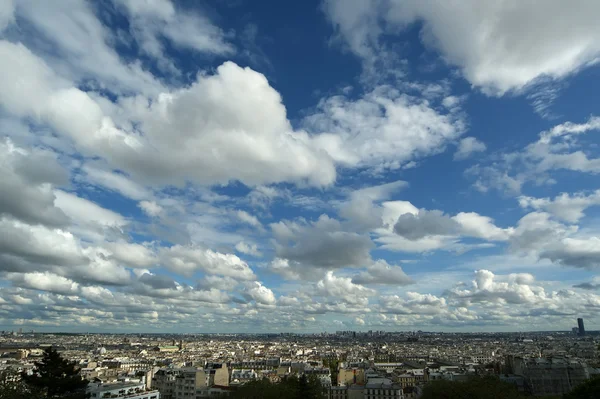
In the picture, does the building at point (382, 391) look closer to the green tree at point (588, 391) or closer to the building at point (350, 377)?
the building at point (350, 377)

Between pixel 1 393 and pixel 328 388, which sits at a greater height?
pixel 1 393

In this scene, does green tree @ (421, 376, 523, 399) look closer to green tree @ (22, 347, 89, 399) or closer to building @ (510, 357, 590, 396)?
building @ (510, 357, 590, 396)

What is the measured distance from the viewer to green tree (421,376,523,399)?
66375mm

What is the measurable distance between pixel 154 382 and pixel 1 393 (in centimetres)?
8236

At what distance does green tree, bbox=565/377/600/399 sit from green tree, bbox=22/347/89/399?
69513mm

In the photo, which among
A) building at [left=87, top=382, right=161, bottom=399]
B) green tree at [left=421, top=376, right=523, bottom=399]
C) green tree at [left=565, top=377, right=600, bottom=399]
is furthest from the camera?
building at [left=87, top=382, right=161, bottom=399]

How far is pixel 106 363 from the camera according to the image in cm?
19362

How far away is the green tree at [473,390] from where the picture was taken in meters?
66.4

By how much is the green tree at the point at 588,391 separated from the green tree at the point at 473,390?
7.71 m

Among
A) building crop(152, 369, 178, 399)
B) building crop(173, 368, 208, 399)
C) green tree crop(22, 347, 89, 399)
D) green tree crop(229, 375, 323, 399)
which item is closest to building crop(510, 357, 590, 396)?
green tree crop(229, 375, 323, 399)

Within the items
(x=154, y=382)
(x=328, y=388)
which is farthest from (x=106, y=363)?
(x=328, y=388)

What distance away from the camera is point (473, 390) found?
69.8m

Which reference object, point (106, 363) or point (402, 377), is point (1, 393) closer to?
point (402, 377)

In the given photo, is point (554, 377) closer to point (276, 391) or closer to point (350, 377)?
point (350, 377)
